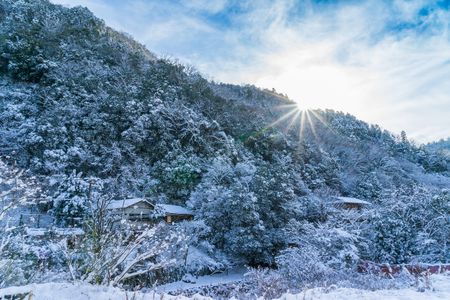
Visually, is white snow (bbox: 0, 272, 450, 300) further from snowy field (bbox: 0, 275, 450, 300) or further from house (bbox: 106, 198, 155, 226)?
house (bbox: 106, 198, 155, 226)

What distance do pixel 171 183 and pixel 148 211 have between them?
4558 mm

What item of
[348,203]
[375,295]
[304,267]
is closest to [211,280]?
[304,267]

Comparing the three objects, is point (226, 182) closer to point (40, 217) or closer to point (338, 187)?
point (40, 217)

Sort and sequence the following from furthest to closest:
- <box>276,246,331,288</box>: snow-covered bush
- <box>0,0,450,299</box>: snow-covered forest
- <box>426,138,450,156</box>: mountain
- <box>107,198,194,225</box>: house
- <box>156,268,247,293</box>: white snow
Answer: <box>426,138,450,156</box>: mountain < <box>107,198,194,225</box>: house < <box>156,268,247,293</box>: white snow < <box>0,0,450,299</box>: snow-covered forest < <box>276,246,331,288</box>: snow-covered bush

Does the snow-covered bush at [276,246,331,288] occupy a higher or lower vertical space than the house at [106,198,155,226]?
lower

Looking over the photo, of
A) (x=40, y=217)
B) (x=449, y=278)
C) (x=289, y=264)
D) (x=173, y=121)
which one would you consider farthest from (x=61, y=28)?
(x=449, y=278)

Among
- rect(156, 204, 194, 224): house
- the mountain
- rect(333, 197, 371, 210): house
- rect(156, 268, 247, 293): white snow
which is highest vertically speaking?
the mountain

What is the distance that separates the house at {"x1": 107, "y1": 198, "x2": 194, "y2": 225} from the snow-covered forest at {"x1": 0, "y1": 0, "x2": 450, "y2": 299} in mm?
163

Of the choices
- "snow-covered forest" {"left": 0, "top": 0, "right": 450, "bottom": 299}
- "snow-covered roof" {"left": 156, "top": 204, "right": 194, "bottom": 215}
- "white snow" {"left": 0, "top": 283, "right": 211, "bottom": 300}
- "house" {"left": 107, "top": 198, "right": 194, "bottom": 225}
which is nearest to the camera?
"white snow" {"left": 0, "top": 283, "right": 211, "bottom": 300}

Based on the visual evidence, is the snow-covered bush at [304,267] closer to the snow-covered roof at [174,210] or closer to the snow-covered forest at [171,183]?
the snow-covered forest at [171,183]

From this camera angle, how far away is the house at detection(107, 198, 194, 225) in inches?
825

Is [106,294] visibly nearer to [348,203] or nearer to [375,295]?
[375,295]

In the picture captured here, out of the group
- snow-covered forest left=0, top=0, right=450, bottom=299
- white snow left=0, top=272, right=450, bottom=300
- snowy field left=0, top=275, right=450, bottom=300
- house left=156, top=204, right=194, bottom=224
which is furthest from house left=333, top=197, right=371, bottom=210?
snowy field left=0, top=275, right=450, bottom=300

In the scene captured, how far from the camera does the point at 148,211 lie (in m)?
22.5
